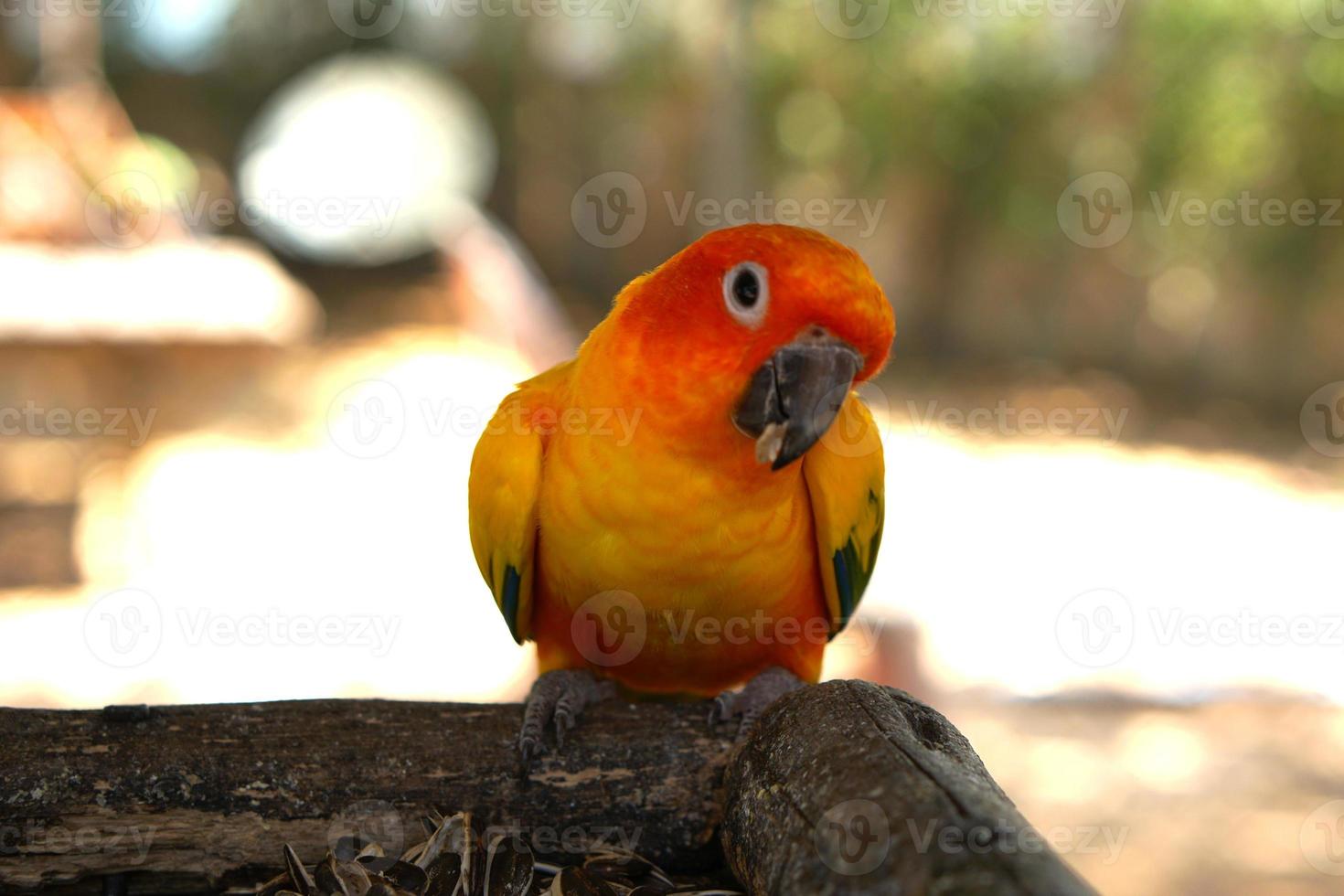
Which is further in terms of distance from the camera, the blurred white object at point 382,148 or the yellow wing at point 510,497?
the blurred white object at point 382,148

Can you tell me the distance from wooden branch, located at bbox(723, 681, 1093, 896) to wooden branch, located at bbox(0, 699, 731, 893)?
0.24 meters

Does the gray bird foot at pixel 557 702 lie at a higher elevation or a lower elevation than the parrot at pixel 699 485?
lower

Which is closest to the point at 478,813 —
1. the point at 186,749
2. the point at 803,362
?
the point at 186,749

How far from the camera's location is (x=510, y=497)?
2.51 metres

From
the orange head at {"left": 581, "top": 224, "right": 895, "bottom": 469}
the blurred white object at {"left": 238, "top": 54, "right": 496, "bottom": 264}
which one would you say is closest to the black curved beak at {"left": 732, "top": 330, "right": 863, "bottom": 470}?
the orange head at {"left": 581, "top": 224, "right": 895, "bottom": 469}

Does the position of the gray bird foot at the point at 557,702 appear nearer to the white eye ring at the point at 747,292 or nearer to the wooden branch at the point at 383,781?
the wooden branch at the point at 383,781

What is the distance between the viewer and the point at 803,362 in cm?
211

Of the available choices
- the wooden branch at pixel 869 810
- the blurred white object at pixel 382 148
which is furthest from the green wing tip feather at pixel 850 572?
the blurred white object at pixel 382 148

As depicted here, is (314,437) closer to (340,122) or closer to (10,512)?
(10,512)

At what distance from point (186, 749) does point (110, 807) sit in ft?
0.54

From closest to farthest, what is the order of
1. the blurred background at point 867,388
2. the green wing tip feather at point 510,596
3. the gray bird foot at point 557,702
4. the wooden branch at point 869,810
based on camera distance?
the wooden branch at point 869,810
the gray bird foot at point 557,702
the green wing tip feather at point 510,596
the blurred background at point 867,388

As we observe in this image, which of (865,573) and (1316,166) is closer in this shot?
(865,573)

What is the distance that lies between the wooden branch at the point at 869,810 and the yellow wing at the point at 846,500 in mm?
662

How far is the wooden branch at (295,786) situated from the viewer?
203cm
